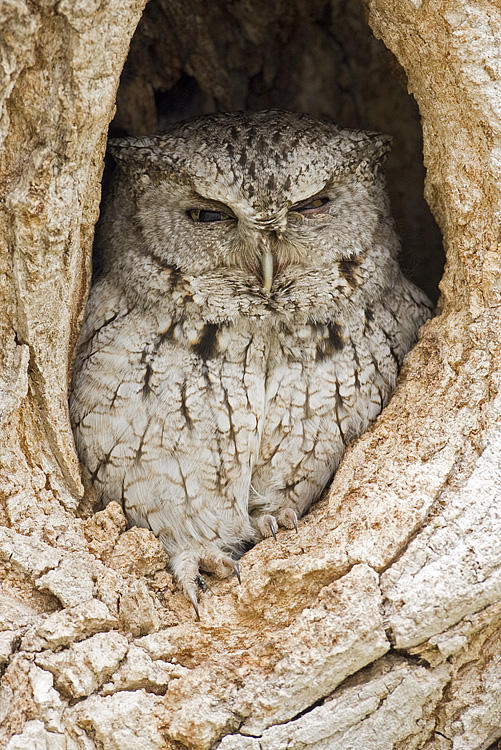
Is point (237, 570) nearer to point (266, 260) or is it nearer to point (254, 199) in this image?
point (266, 260)

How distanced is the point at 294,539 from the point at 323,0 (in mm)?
2382

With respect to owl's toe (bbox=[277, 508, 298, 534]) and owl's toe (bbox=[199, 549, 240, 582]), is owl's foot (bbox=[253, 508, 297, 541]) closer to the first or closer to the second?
owl's toe (bbox=[277, 508, 298, 534])

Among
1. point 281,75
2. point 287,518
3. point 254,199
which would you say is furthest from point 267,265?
point 281,75

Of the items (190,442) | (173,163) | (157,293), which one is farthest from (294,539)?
(173,163)

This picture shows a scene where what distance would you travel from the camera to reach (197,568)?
218 cm

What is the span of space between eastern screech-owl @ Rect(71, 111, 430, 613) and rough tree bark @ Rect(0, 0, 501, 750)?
14 centimetres

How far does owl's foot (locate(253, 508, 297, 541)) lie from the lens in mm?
2244

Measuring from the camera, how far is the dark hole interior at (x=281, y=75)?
313cm


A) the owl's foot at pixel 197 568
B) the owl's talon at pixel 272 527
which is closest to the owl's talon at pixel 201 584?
the owl's foot at pixel 197 568

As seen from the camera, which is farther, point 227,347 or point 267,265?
A: point 227,347

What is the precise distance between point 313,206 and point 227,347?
494 millimetres

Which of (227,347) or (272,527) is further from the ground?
(227,347)

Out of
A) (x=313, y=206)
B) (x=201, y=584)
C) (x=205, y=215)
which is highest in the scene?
(x=313, y=206)

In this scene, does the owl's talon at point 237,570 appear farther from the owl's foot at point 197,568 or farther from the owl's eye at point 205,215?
the owl's eye at point 205,215
